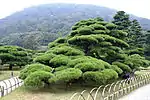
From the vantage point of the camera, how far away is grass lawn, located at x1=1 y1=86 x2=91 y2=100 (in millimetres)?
11242

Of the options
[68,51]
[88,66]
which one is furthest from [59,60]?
[88,66]

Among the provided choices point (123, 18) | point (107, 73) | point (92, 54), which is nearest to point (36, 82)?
point (107, 73)

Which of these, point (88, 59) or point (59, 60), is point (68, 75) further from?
point (88, 59)

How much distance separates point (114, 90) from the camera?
1198 centimetres

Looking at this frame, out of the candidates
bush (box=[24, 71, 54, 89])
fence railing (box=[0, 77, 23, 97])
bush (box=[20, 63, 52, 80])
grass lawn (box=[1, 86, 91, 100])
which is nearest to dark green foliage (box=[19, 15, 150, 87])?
bush (box=[20, 63, 52, 80])

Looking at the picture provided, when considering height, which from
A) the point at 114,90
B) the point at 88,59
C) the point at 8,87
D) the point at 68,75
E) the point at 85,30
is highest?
the point at 85,30

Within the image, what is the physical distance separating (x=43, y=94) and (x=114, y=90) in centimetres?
312

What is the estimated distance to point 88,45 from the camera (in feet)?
50.4

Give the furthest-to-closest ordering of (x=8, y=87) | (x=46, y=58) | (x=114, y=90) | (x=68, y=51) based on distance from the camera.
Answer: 1. (x=8, y=87)
2. (x=68, y=51)
3. (x=46, y=58)
4. (x=114, y=90)

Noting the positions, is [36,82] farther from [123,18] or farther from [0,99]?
[123,18]

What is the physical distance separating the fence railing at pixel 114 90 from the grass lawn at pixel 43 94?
537mm

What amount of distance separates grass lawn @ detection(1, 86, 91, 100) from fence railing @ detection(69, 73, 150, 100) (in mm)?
537

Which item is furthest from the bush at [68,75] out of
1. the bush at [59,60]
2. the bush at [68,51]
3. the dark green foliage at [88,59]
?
the bush at [68,51]

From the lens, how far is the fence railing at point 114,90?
419 inches
